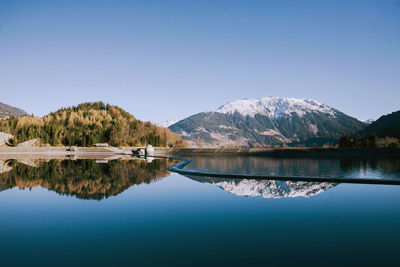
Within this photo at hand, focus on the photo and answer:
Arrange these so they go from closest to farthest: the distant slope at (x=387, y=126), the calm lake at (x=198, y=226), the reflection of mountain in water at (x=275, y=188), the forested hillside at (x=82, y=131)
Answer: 1. the calm lake at (x=198, y=226)
2. the reflection of mountain in water at (x=275, y=188)
3. the forested hillside at (x=82, y=131)
4. the distant slope at (x=387, y=126)

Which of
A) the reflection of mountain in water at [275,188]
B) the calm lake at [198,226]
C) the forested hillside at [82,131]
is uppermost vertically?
the forested hillside at [82,131]

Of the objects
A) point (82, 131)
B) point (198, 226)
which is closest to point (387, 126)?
point (82, 131)

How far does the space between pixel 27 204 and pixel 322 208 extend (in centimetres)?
922

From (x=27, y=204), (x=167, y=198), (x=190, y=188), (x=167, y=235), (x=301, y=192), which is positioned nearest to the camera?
(x=167, y=235)

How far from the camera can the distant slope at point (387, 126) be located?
483ft

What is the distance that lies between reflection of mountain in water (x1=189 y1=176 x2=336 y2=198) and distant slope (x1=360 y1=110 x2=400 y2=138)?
6067 inches

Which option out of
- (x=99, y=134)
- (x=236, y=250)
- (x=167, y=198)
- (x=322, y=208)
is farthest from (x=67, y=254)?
(x=99, y=134)

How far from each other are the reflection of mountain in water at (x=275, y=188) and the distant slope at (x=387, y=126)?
6067 inches

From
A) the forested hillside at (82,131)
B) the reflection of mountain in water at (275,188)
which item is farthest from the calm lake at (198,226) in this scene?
the forested hillside at (82,131)

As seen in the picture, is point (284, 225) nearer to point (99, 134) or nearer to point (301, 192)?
point (301, 192)

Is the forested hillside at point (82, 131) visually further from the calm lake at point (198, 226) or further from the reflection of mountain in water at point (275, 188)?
the calm lake at point (198, 226)

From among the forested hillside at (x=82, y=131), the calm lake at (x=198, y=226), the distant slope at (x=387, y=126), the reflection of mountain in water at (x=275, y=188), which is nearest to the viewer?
the calm lake at (x=198, y=226)

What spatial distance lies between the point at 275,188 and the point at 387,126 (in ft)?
605

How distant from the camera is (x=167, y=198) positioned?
35.1 ft
